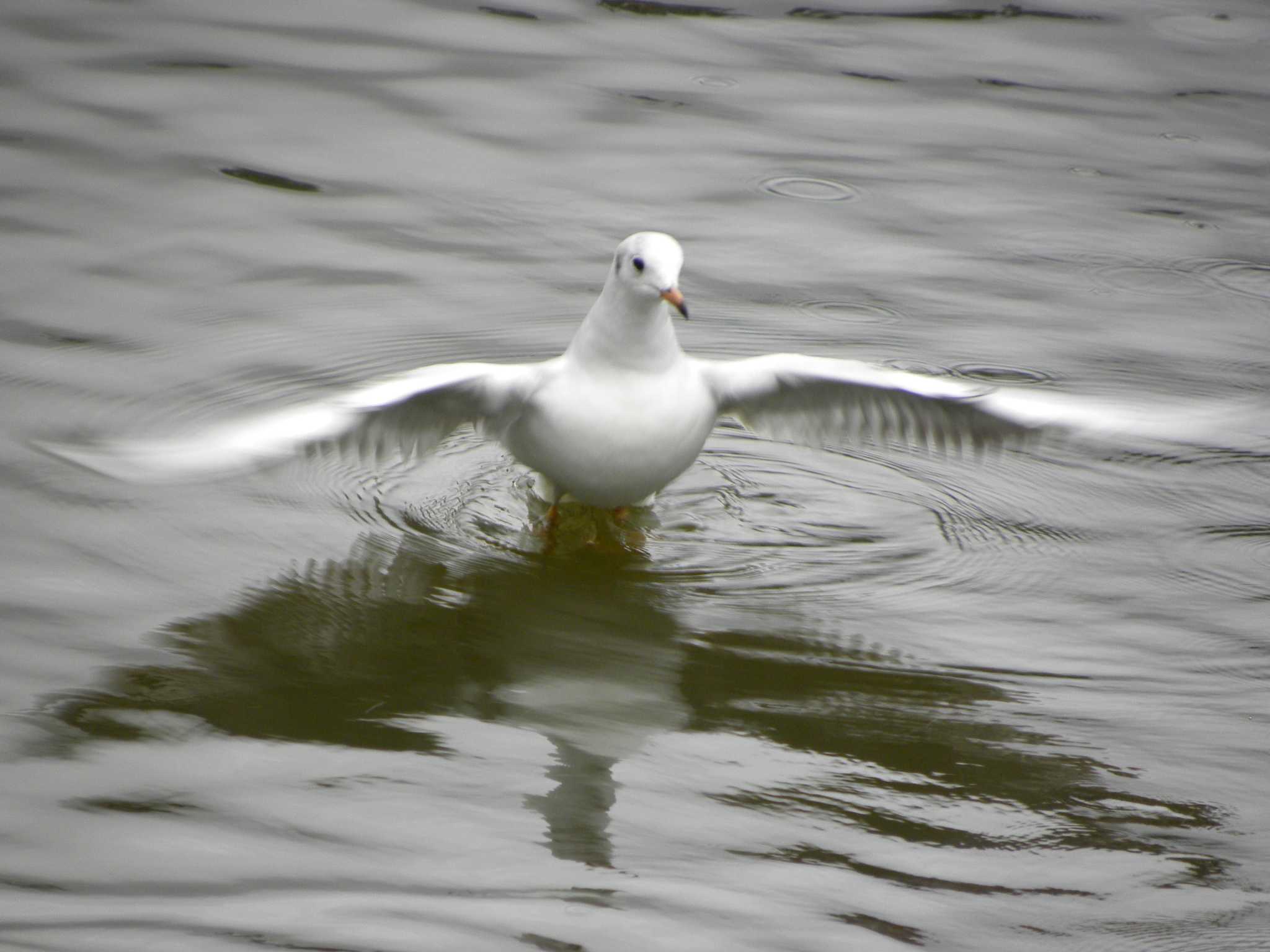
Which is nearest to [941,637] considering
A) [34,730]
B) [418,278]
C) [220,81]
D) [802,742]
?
[802,742]

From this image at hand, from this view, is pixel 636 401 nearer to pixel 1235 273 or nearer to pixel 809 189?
pixel 809 189

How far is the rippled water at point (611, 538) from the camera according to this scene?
3260 millimetres

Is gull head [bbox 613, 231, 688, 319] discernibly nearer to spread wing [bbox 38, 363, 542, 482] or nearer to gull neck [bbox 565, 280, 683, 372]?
Answer: gull neck [bbox 565, 280, 683, 372]

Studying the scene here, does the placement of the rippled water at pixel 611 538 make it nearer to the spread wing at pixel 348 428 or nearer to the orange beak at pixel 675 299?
the spread wing at pixel 348 428

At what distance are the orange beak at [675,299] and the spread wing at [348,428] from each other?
1.32ft

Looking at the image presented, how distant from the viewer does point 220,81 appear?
7.72m

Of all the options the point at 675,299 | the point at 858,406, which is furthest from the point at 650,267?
the point at 858,406

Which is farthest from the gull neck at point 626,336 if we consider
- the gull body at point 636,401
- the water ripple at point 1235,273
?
the water ripple at point 1235,273

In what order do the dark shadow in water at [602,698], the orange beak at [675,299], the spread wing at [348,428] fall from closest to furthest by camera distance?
the dark shadow in water at [602,698]
the spread wing at [348,428]
the orange beak at [675,299]

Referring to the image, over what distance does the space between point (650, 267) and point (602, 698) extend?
1219 millimetres

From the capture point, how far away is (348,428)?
166 inches

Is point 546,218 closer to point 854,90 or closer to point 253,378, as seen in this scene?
point 253,378

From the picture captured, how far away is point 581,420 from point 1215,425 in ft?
5.44

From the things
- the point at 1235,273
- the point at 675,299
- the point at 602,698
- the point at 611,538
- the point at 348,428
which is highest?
the point at 1235,273
